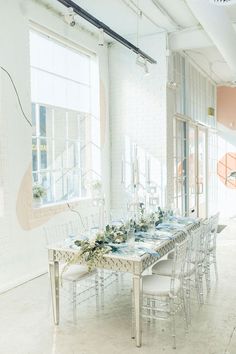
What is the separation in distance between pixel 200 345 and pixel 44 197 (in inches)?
118

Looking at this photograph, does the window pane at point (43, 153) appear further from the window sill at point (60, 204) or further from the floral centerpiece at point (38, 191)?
the window sill at point (60, 204)

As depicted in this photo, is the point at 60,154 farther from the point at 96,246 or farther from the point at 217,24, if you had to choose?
the point at 217,24

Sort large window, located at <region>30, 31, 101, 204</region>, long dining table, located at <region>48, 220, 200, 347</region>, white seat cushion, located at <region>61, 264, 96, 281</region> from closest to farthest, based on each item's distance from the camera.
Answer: long dining table, located at <region>48, 220, 200, 347</region>
white seat cushion, located at <region>61, 264, 96, 281</region>
large window, located at <region>30, 31, 101, 204</region>

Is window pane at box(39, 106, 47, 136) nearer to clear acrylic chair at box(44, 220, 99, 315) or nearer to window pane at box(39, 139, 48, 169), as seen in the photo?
window pane at box(39, 139, 48, 169)

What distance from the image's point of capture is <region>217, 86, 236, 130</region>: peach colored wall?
396 inches

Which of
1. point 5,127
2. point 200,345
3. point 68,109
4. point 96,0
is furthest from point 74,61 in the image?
point 200,345

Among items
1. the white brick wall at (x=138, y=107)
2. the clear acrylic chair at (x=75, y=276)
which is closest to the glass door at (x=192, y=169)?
the white brick wall at (x=138, y=107)

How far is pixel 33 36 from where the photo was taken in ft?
16.7

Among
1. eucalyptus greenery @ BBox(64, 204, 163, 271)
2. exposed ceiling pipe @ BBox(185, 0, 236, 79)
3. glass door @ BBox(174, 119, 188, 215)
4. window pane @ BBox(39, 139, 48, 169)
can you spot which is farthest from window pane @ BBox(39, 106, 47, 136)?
glass door @ BBox(174, 119, 188, 215)

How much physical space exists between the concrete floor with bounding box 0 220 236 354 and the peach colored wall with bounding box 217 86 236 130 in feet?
21.6

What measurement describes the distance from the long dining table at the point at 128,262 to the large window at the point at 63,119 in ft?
6.41

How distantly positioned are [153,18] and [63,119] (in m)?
2.05

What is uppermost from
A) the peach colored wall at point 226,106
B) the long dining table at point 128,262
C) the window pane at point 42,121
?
the peach colored wall at point 226,106

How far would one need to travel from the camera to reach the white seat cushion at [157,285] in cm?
312
